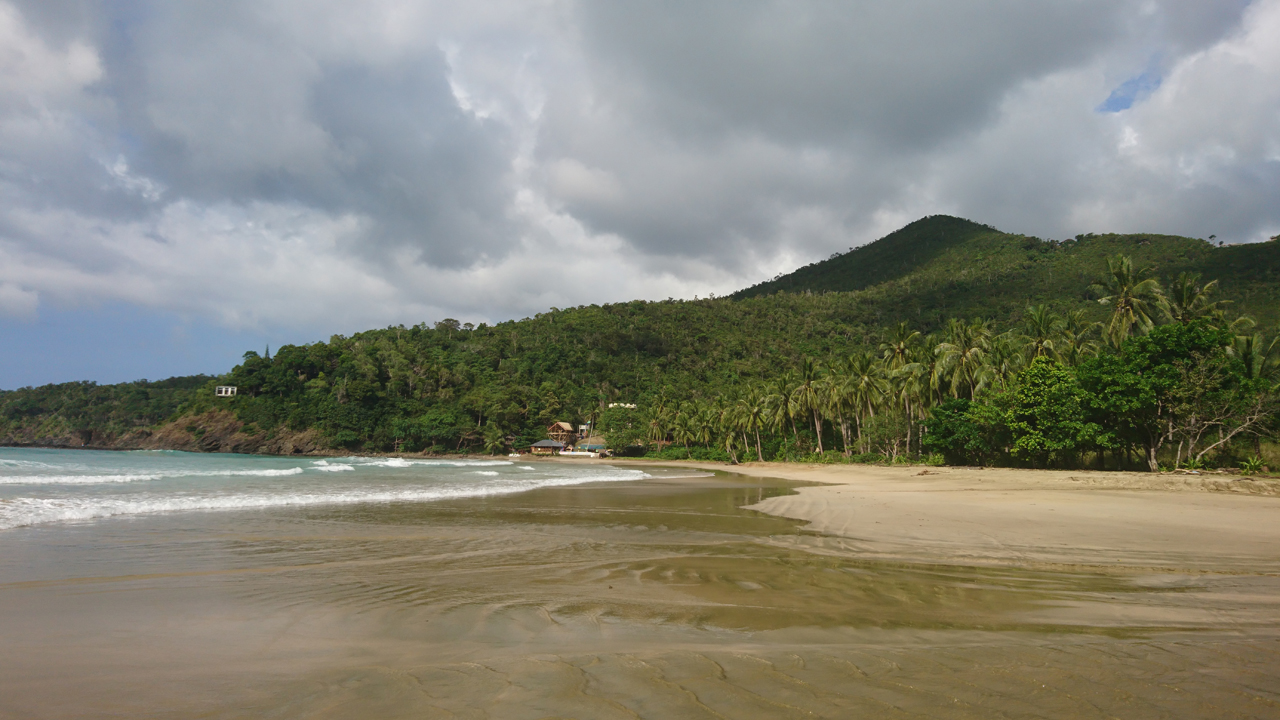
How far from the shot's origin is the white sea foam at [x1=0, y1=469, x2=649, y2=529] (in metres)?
13.1

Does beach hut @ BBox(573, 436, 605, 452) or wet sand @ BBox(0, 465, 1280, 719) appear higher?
wet sand @ BBox(0, 465, 1280, 719)

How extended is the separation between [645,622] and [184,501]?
1710cm

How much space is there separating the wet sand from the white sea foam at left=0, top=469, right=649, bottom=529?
7.75 ft

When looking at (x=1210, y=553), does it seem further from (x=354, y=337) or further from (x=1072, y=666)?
(x=354, y=337)

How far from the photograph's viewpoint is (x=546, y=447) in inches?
4050

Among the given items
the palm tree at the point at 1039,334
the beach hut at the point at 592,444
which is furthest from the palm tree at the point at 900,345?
the beach hut at the point at 592,444

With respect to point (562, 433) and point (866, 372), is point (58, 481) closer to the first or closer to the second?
point (866, 372)

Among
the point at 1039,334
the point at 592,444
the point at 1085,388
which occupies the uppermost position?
the point at 1039,334

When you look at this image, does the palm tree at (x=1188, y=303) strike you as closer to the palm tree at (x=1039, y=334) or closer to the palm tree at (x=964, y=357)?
the palm tree at (x=1039, y=334)

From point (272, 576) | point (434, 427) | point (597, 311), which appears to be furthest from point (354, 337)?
point (272, 576)

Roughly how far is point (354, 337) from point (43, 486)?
119 meters

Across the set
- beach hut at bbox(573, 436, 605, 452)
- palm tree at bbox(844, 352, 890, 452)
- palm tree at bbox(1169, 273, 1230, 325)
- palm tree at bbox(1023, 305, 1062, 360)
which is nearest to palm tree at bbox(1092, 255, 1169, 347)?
palm tree at bbox(1169, 273, 1230, 325)

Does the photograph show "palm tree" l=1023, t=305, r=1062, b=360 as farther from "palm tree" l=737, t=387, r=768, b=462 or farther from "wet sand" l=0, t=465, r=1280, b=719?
"wet sand" l=0, t=465, r=1280, b=719

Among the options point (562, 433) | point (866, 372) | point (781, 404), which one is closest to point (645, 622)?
point (866, 372)
